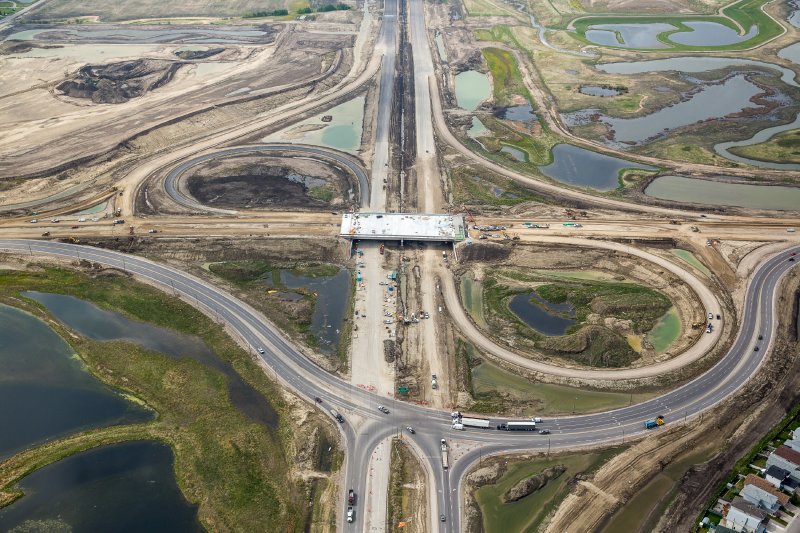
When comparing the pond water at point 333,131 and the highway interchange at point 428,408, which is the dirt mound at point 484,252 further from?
the pond water at point 333,131

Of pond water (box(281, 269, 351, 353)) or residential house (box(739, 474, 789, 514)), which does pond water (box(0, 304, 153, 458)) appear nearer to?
pond water (box(281, 269, 351, 353))

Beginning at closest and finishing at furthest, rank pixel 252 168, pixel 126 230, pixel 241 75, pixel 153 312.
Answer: pixel 153 312
pixel 126 230
pixel 252 168
pixel 241 75

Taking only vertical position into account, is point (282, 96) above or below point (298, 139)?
above

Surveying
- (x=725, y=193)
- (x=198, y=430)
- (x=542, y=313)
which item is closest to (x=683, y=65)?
(x=725, y=193)

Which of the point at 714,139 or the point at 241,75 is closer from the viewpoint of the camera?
the point at 714,139

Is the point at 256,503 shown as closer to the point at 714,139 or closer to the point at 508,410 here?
the point at 508,410

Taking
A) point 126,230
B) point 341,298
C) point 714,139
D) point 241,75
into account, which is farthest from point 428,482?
point 241,75

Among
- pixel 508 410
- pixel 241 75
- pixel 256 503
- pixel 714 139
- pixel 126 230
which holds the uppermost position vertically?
pixel 241 75
